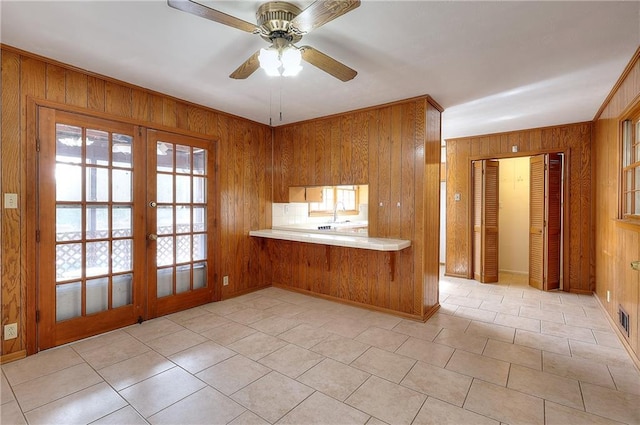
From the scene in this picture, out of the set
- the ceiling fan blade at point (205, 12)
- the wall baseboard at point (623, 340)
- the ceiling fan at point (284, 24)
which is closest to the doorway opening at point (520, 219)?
the wall baseboard at point (623, 340)

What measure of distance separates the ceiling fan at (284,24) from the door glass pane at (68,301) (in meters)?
2.58

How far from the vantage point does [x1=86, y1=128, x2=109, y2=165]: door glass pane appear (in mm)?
2930

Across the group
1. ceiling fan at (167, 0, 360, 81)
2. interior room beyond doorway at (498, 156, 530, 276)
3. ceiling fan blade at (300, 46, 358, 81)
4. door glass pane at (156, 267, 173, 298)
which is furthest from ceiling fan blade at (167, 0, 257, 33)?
interior room beyond doorway at (498, 156, 530, 276)

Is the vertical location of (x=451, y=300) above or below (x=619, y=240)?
below

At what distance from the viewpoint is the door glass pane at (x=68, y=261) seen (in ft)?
9.07

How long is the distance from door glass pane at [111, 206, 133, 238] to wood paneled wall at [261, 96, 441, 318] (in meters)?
2.17

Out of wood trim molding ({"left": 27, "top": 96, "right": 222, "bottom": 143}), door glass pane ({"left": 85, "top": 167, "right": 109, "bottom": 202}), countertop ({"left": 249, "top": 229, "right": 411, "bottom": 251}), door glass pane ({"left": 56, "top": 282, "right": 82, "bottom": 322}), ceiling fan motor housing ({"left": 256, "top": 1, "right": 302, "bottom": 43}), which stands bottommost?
door glass pane ({"left": 56, "top": 282, "right": 82, "bottom": 322})

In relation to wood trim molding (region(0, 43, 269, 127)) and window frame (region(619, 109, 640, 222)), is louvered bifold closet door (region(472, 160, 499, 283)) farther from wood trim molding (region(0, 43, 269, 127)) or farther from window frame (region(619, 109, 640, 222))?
wood trim molding (region(0, 43, 269, 127))

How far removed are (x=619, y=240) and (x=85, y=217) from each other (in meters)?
5.13

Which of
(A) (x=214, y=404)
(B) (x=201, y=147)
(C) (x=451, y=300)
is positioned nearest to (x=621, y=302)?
(C) (x=451, y=300)

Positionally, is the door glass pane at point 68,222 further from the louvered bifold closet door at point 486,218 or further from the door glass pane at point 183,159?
the louvered bifold closet door at point 486,218

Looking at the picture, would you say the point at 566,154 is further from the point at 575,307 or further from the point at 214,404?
the point at 214,404

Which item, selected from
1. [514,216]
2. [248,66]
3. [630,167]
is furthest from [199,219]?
[514,216]

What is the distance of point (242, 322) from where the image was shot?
3.37 m
